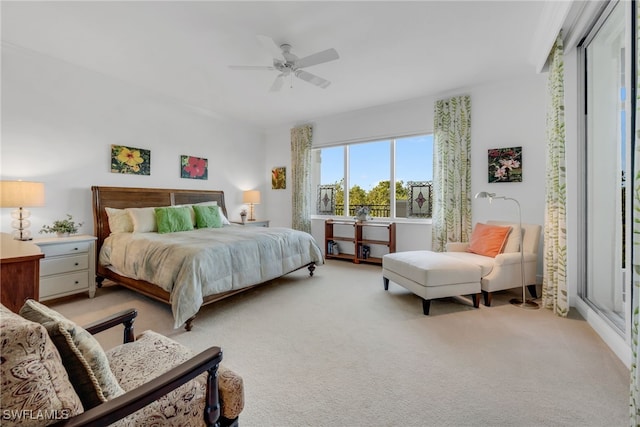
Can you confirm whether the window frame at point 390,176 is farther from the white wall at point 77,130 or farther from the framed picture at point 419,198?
the white wall at point 77,130

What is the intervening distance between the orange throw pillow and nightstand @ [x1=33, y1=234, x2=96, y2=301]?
4.62 metres

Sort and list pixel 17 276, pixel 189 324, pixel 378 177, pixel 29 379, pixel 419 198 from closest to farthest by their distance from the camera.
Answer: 1. pixel 29 379
2. pixel 17 276
3. pixel 189 324
4. pixel 419 198
5. pixel 378 177

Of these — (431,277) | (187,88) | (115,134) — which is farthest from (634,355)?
(115,134)

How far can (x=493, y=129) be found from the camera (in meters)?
4.07

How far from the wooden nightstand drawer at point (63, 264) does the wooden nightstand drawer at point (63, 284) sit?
0.05 metres

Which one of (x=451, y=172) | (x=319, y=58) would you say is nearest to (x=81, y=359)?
(x=319, y=58)

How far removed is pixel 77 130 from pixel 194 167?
168 cm

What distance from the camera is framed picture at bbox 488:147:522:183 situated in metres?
3.88

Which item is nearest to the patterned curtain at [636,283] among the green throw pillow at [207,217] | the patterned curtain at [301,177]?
the green throw pillow at [207,217]

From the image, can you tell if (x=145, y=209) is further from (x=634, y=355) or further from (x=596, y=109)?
(x=596, y=109)

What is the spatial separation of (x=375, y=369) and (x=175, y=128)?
467cm

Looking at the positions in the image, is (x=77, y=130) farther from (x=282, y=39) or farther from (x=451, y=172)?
(x=451, y=172)

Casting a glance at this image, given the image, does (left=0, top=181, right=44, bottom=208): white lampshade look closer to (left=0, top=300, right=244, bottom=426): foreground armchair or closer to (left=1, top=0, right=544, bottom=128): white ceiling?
(left=1, top=0, right=544, bottom=128): white ceiling

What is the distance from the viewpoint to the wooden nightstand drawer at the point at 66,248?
299cm
